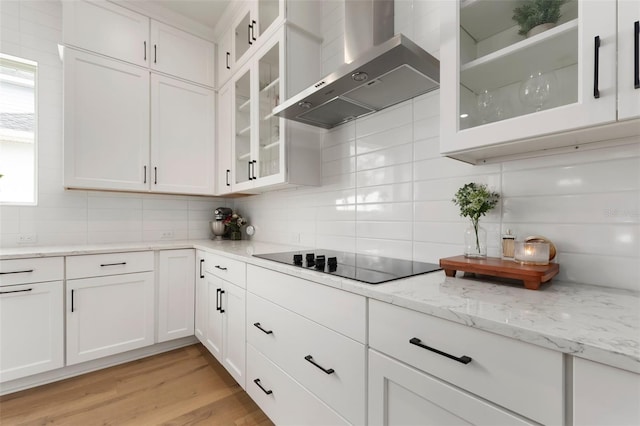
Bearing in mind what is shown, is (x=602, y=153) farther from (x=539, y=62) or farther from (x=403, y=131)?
(x=403, y=131)

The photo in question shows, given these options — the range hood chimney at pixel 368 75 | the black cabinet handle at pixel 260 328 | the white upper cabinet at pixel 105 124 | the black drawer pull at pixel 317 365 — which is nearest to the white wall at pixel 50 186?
the white upper cabinet at pixel 105 124

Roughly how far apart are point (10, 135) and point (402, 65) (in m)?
3.03

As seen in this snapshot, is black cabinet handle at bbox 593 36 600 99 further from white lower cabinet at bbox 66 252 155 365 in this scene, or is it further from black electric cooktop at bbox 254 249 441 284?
white lower cabinet at bbox 66 252 155 365

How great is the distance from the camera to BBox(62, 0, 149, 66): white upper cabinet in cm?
214

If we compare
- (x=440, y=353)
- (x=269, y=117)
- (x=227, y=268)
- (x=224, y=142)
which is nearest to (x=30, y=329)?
(x=227, y=268)

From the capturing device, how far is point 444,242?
4.36 feet

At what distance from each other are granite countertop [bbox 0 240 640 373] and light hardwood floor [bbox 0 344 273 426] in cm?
123

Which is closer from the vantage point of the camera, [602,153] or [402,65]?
[602,153]

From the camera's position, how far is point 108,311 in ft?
7.09

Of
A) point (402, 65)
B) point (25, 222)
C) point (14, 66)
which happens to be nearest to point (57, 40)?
point (14, 66)

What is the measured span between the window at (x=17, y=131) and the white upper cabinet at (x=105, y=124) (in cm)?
47

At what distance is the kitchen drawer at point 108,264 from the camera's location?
2.03 meters

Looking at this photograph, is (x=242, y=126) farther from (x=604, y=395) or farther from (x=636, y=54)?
(x=604, y=395)

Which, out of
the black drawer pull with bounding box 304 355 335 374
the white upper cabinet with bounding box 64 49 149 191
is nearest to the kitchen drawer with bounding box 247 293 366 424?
the black drawer pull with bounding box 304 355 335 374
